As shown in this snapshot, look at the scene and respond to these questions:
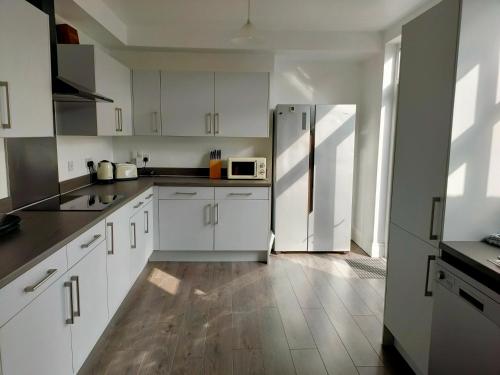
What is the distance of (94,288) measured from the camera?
87.9 inches

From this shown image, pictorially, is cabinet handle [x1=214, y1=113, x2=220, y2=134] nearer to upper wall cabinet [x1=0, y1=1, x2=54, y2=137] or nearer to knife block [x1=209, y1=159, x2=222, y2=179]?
knife block [x1=209, y1=159, x2=222, y2=179]

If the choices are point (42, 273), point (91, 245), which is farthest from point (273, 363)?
point (42, 273)

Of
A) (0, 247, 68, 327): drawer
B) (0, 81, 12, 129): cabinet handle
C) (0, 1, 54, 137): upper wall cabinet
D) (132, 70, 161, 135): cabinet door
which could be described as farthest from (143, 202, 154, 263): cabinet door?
(0, 81, 12, 129): cabinet handle

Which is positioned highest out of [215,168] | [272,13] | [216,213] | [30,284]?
[272,13]

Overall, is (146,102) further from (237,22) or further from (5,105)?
(5,105)

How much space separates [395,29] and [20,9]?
3369 mm

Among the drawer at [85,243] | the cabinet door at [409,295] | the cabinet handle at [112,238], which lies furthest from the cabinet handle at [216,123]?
the cabinet door at [409,295]

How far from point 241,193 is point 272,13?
181 cm

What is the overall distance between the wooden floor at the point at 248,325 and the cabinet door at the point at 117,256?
23 centimetres

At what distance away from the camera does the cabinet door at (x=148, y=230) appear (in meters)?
3.66

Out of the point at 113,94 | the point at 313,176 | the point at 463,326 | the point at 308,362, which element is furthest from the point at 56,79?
the point at 313,176

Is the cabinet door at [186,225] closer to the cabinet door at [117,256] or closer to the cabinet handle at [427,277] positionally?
the cabinet door at [117,256]

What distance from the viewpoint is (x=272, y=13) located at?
3.58 m

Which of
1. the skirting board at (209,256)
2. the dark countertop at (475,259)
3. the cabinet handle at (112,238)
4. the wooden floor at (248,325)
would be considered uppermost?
the dark countertop at (475,259)
